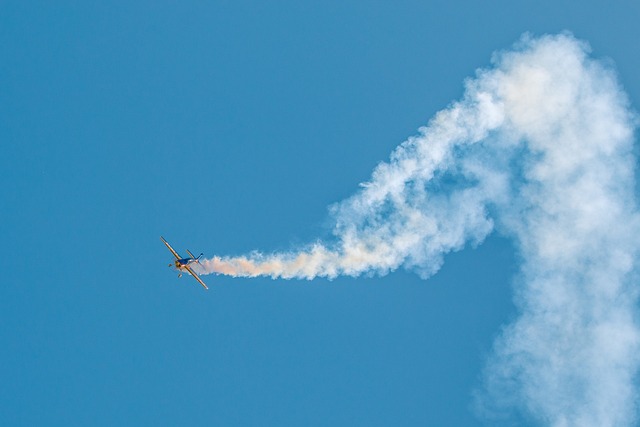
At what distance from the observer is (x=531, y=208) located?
9362cm

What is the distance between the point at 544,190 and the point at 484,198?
4.37 metres

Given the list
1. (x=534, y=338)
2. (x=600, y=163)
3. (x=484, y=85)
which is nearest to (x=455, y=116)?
(x=484, y=85)

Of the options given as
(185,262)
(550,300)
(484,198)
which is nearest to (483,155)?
(484,198)

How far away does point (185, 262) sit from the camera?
94.2 metres

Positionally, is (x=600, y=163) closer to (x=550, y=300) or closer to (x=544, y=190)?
(x=544, y=190)

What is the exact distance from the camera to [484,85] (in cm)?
9294

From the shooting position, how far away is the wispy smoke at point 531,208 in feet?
303

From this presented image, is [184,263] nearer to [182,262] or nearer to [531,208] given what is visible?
[182,262]

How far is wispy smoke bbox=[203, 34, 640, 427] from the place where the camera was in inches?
3637

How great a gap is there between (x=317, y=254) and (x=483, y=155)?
14.0m

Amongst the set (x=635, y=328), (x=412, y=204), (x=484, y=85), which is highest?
(x=484, y=85)

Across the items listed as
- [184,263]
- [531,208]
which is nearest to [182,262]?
[184,263]

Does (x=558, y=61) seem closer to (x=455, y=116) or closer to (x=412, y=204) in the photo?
(x=455, y=116)

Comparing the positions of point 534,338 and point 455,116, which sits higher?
point 455,116
